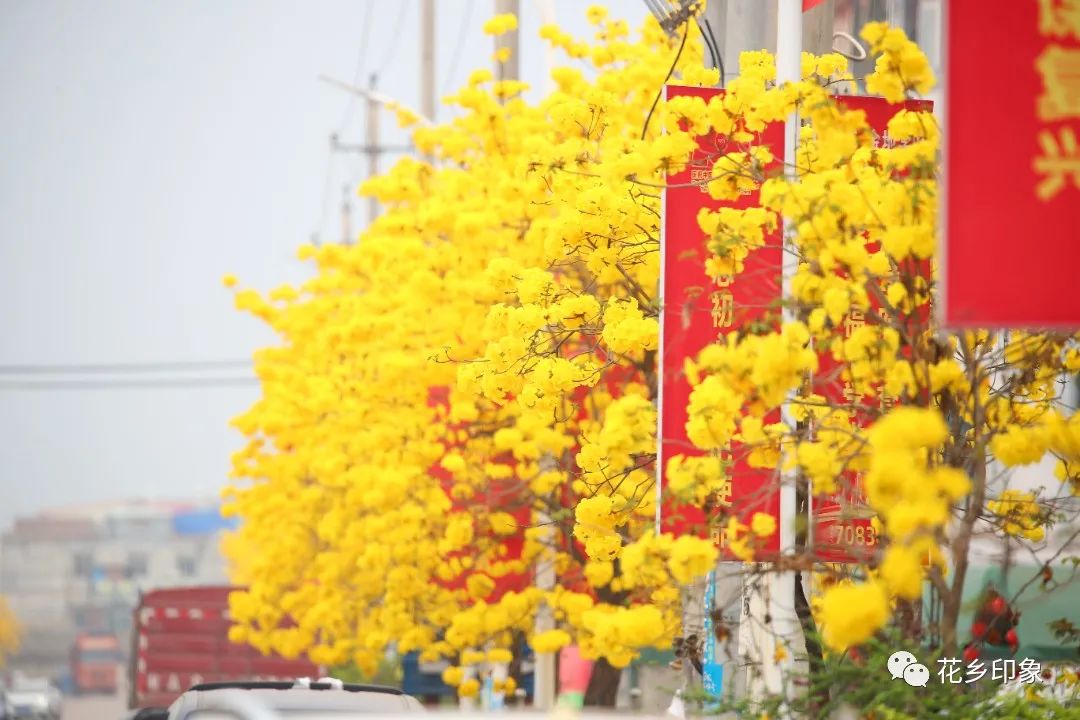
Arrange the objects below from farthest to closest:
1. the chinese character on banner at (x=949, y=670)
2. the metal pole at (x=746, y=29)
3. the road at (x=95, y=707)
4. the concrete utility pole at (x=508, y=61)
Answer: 1. the road at (x=95, y=707)
2. the concrete utility pole at (x=508, y=61)
3. the metal pole at (x=746, y=29)
4. the chinese character on banner at (x=949, y=670)

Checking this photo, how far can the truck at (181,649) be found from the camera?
3328 centimetres

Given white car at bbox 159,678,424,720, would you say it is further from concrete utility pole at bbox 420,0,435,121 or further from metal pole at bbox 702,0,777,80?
concrete utility pole at bbox 420,0,435,121

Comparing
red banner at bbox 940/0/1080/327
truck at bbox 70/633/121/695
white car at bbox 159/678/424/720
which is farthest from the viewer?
truck at bbox 70/633/121/695

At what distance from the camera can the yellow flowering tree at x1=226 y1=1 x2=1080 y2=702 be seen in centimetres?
793

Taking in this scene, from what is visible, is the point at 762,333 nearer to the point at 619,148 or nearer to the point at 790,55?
the point at 790,55

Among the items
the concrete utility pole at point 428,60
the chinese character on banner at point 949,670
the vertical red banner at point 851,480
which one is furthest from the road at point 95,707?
the chinese character on banner at point 949,670

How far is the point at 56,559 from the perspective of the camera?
101125mm

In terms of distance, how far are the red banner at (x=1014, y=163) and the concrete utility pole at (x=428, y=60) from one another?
23750 mm

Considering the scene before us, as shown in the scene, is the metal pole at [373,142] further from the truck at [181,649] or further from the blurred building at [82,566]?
the blurred building at [82,566]

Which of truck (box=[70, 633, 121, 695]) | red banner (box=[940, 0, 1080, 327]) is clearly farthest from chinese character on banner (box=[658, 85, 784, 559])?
truck (box=[70, 633, 121, 695])

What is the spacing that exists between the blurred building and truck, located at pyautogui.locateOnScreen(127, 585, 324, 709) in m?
63.4

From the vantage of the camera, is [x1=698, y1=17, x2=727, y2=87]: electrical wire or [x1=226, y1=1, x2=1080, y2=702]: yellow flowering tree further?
[x1=698, y1=17, x2=727, y2=87]: electrical wire

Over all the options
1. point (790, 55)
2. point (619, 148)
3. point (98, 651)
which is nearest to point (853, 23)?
point (619, 148)

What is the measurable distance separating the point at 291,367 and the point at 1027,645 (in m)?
11.2
